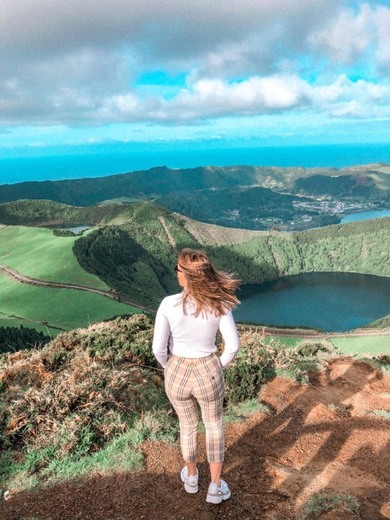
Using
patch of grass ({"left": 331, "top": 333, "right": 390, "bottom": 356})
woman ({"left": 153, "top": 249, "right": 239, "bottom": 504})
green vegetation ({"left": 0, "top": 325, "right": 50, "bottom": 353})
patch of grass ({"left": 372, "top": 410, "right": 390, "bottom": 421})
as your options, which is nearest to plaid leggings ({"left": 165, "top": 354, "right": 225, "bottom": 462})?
woman ({"left": 153, "top": 249, "right": 239, "bottom": 504})

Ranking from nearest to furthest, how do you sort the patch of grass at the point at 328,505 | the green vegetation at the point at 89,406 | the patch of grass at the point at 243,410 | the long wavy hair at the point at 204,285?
→ the long wavy hair at the point at 204,285, the patch of grass at the point at 328,505, the green vegetation at the point at 89,406, the patch of grass at the point at 243,410

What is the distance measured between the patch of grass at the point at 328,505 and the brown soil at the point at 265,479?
0.27 feet

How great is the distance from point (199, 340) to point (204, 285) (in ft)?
2.55

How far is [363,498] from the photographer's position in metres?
6.00

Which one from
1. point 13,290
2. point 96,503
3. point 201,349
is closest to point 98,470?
point 96,503

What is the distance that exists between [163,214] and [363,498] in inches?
7604

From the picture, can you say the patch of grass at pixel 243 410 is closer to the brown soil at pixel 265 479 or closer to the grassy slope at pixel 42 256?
the brown soil at pixel 265 479

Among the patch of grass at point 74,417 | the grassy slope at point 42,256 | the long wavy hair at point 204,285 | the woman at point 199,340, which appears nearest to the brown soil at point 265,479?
the patch of grass at point 74,417

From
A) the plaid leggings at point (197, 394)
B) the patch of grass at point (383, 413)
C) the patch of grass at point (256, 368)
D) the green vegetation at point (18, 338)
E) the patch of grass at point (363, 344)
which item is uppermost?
the plaid leggings at point (197, 394)

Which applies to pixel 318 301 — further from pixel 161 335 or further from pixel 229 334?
pixel 161 335

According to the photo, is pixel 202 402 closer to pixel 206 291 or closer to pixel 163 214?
pixel 206 291

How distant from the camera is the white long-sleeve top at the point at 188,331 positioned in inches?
207

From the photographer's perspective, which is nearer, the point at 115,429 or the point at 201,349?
the point at 201,349

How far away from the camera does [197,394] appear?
5.46m
